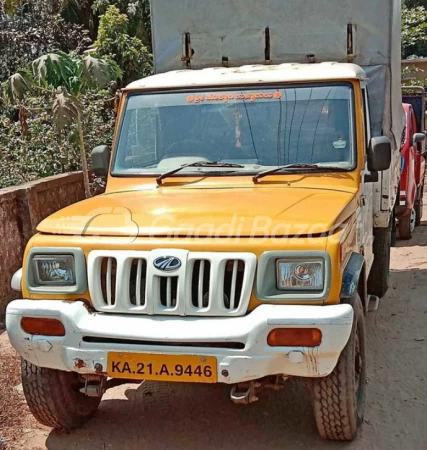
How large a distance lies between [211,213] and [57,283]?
88 centimetres

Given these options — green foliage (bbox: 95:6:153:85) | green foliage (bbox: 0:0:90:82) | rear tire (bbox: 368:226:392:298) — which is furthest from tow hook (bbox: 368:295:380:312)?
green foliage (bbox: 0:0:90:82)

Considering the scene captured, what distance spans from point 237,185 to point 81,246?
120cm

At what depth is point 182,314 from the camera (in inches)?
129

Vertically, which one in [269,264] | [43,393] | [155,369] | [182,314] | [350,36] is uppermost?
[350,36]

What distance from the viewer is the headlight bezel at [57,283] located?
3.43 m

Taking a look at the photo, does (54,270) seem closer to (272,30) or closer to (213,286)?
(213,286)

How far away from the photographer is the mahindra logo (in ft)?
10.7

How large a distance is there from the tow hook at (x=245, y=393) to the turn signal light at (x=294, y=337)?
14.5 inches

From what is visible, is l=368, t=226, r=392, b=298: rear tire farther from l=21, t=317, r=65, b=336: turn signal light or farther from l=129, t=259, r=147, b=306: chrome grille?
l=21, t=317, r=65, b=336: turn signal light

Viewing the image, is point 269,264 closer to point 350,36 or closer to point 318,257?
point 318,257

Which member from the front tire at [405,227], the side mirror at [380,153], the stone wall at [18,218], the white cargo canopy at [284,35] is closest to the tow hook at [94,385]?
the side mirror at [380,153]

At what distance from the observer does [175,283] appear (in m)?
3.37

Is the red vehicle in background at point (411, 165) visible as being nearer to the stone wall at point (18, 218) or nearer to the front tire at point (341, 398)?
the stone wall at point (18, 218)

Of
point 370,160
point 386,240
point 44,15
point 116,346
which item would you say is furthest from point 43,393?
point 44,15
